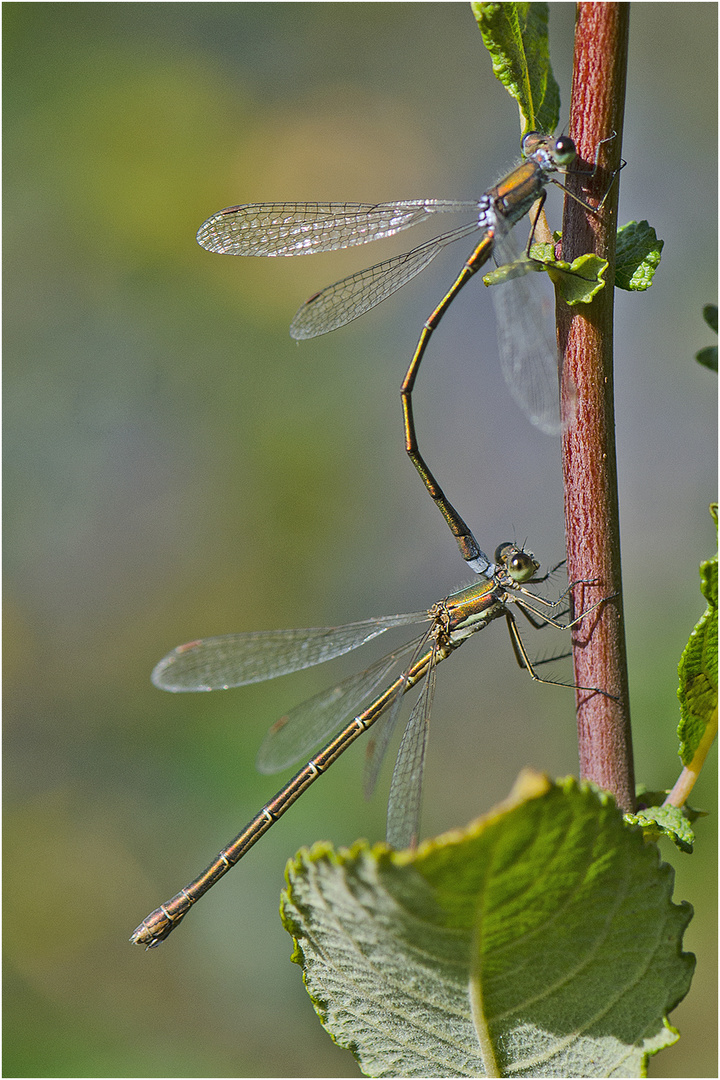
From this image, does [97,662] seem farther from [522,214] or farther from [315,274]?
[522,214]

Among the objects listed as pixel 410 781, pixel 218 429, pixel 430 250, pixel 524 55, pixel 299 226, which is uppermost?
pixel 218 429

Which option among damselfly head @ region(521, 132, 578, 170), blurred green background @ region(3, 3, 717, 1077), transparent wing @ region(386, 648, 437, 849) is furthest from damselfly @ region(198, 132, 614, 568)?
blurred green background @ region(3, 3, 717, 1077)

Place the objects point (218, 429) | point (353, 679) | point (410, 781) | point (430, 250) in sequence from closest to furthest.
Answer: point (410, 781)
point (430, 250)
point (353, 679)
point (218, 429)

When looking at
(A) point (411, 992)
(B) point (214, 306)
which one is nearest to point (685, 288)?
(B) point (214, 306)

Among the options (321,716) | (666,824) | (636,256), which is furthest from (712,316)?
(321,716)

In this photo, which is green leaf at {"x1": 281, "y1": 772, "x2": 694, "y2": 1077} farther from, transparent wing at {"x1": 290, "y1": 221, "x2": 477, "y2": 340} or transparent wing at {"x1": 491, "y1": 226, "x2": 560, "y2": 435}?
transparent wing at {"x1": 290, "y1": 221, "x2": 477, "y2": 340}

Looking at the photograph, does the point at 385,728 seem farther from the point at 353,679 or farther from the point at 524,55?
the point at 524,55
